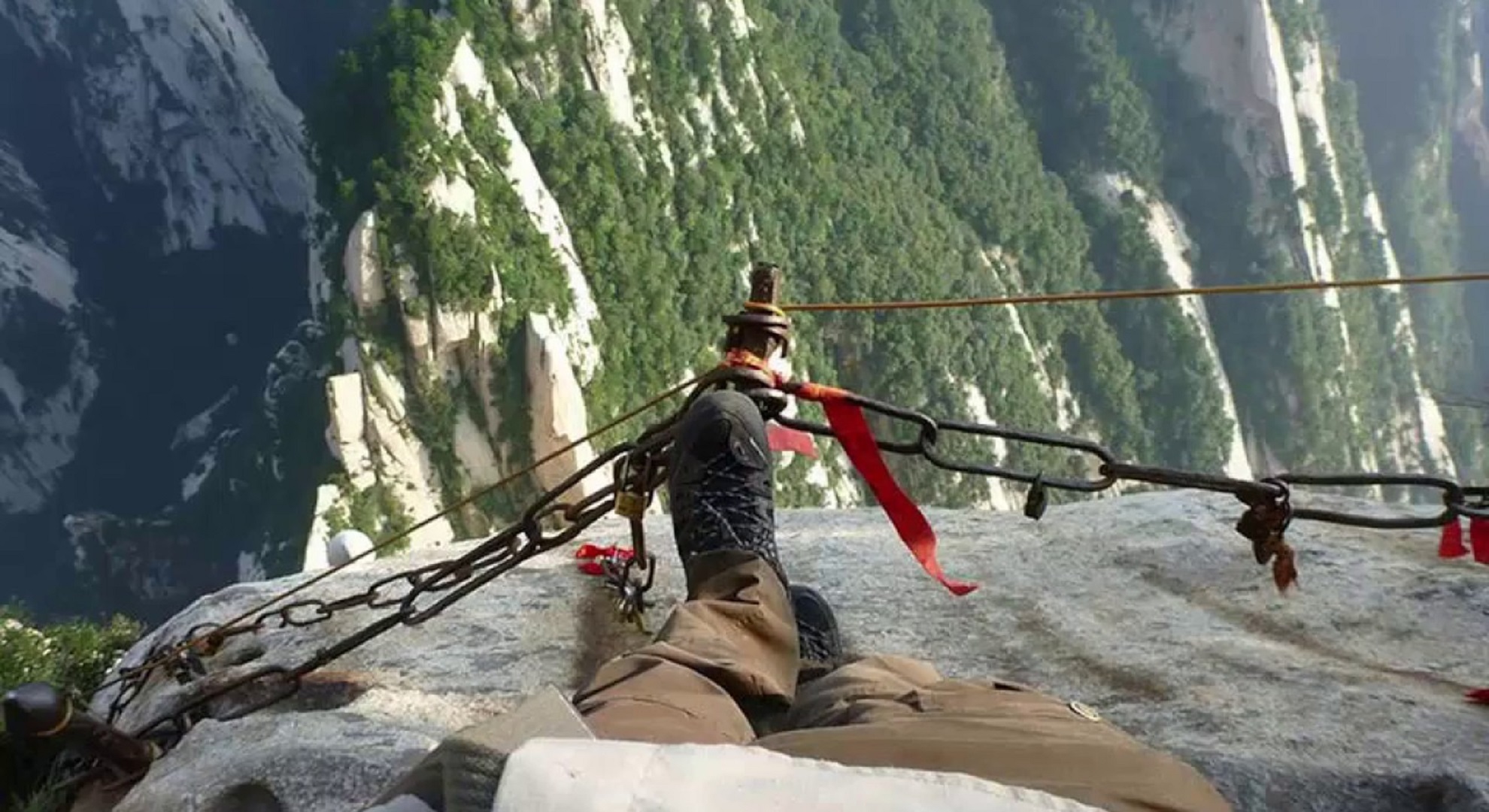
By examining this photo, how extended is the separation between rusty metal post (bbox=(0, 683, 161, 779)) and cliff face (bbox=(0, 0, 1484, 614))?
57.4 feet

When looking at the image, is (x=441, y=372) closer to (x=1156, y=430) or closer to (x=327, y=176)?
(x=327, y=176)

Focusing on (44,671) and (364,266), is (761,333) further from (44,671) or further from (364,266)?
(364,266)

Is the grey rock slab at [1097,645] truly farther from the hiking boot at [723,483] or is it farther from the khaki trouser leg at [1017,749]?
the khaki trouser leg at [1017,749]

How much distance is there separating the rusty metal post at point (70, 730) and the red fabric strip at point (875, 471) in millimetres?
1825

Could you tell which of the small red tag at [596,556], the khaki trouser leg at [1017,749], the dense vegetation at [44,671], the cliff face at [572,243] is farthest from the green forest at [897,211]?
the khaki trouser leg at [1017,749]

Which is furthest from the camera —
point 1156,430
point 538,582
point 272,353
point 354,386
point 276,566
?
point 1156,430

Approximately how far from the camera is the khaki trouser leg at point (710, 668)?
64.7 inches

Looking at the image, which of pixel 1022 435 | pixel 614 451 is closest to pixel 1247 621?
pixel 1022 435

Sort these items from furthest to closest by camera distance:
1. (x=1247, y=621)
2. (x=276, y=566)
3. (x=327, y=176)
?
(x=327, y=176) → (x=276, y=566) → (x=1247, y=621)

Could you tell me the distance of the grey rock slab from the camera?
8.79ft

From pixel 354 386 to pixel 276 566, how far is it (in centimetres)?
486

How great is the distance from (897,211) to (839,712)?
113ft

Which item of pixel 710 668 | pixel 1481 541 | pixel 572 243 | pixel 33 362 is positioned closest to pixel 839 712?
pixel 710 668

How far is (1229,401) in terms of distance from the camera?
145 feet
